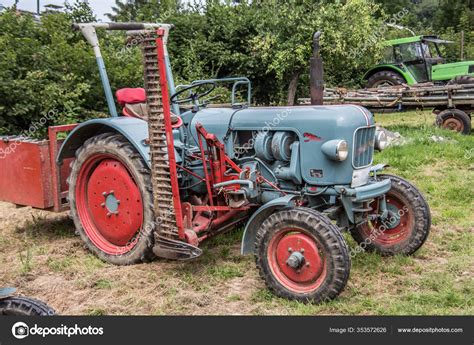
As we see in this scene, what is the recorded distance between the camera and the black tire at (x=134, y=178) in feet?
13.4

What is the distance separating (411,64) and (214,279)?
44.4 feet

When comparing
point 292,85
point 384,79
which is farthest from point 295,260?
point 384,79

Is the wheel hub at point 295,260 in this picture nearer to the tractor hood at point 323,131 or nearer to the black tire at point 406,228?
the tractor hood at point 323,131

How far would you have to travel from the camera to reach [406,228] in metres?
4.40

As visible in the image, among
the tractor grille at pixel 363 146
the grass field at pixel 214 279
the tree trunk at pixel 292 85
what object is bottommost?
the grass field at pixel 214 279

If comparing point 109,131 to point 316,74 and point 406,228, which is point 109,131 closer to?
point 316,74

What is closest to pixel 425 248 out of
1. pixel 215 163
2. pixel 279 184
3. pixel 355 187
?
pixel 355 187

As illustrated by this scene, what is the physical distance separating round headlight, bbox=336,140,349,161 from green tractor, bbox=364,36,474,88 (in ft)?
40.3

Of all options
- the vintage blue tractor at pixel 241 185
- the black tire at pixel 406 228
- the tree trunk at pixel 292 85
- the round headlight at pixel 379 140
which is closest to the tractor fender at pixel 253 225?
the vintage blue tractor at pixel 241 185

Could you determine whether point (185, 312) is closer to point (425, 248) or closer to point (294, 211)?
point (294, 211)

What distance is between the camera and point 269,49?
13.1 m

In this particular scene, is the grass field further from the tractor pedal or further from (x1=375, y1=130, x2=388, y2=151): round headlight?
(x1=375, y1=130, x2=388, y2=151): round headlight

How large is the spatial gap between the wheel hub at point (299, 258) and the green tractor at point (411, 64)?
41.6 ft
